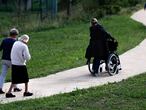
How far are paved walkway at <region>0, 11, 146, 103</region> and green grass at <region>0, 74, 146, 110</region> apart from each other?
3.13 feet

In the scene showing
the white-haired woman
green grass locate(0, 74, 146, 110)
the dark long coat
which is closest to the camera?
green grass locate(0, 74, 146, 110)

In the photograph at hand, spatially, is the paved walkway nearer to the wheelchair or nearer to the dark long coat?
the wheelchair

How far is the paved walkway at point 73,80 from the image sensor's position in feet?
43.8

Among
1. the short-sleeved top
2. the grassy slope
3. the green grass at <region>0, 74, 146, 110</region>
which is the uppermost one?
the short-sleeved top

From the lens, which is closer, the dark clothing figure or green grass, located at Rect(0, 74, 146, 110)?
green grass, located at Rect(0, 74, 146, 110)

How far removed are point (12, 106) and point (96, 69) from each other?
4.81 metres

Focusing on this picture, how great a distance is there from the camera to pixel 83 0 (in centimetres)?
4338

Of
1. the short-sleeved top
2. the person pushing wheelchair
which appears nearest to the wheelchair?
the person pushing wheelchair

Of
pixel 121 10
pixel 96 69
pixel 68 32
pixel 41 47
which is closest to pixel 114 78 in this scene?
pixel 96 69

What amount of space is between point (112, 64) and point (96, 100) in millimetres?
4759

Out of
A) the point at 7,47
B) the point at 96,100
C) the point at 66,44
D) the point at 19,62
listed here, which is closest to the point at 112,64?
the point at 7,47

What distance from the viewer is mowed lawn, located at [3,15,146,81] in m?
17.3

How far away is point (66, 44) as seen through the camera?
22.9 metres

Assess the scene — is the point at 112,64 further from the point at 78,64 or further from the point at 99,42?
the point at 78,64
